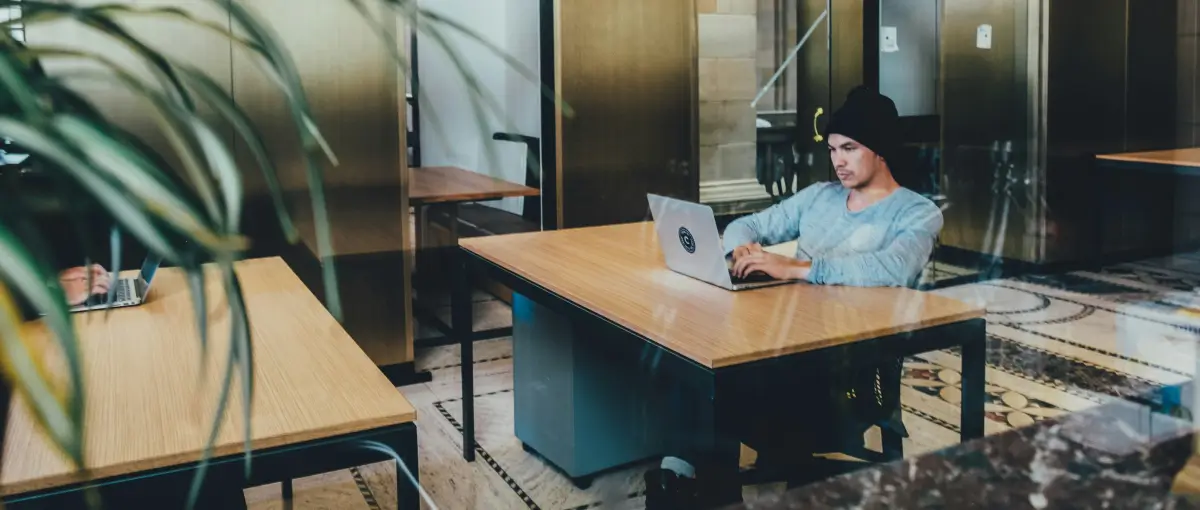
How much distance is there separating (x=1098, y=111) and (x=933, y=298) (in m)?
3.56

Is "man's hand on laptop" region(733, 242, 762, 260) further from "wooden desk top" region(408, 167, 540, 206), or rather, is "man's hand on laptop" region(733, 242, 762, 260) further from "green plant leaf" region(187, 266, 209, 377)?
"green plant leaf" region(187, 266, 209, 377)

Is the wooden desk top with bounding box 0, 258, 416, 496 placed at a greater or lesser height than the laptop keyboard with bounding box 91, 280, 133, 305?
lesser

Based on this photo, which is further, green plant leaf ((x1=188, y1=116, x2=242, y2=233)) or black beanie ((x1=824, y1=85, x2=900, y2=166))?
black beanie ((x1=824, y1=85, x2=900, y2=166))

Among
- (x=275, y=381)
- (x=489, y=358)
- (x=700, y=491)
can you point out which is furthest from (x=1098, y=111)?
(x=275, y=381)

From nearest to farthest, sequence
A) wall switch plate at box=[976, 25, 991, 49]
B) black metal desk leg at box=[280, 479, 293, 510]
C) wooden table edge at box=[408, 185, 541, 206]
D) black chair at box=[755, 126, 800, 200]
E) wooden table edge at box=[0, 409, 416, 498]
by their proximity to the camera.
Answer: wooden table edge at box=[0, 409, 416, 498] → black metal desk leg at box=[280, 479, 293, 510] → wooden table edge at box=[408, 185, 541, 206] → black chair at box=[755, 126, 800, 200] → wall switch plate at box=[976, 25, 991, 49]

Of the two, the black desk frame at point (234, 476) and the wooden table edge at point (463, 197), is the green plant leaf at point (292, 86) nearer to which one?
the black desk frame at point (234, 476)

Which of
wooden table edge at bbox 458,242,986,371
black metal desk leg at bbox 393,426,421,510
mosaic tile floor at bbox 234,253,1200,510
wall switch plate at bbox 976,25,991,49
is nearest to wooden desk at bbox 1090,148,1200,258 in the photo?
mosaic tile floor at bbox 234,253,1200,510

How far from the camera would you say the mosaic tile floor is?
2.30 metres

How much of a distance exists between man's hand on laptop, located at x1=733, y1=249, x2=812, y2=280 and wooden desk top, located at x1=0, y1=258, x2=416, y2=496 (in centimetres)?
77

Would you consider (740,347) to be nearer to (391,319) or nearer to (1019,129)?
(391,319)

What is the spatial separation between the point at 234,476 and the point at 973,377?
3.90ft

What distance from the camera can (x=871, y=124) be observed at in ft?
7.03

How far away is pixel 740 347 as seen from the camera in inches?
58.4

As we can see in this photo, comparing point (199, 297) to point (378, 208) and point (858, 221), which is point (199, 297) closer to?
point (858, 221)
